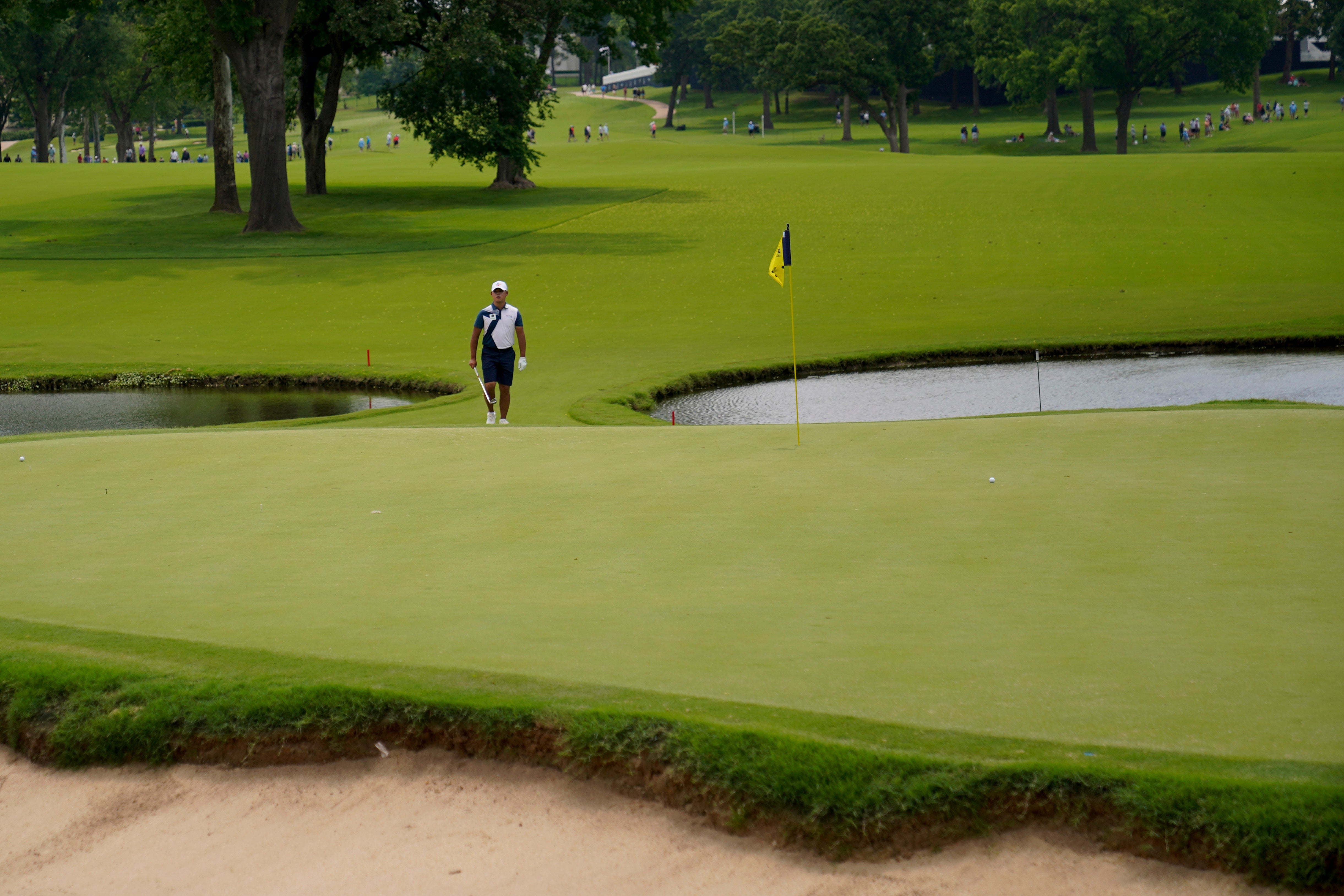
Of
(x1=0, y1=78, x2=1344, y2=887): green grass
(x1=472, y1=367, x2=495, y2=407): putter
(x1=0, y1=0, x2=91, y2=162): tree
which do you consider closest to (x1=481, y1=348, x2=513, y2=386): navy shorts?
(x1=472, y1=367, x2=495, y2=407): putter

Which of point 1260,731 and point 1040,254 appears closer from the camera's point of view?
point 1260,731

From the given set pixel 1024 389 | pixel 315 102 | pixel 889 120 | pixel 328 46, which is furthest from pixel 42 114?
pixel 1024 389

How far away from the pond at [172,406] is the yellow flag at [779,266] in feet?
33.6

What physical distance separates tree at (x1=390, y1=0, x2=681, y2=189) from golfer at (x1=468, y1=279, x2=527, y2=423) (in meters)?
26.5

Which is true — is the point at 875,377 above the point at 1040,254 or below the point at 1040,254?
below

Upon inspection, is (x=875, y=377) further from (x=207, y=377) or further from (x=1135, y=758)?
(x=1135, y=758)

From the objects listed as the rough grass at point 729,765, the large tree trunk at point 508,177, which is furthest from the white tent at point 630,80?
the rough grass at point 729,765

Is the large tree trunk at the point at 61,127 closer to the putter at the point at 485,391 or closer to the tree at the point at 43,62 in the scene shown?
the tree at the point at 43,62

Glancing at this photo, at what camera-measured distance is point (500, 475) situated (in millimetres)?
9328

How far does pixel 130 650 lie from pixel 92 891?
1.53 meters

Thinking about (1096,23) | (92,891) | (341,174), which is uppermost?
(1096,23)

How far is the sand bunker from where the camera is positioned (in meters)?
4.02

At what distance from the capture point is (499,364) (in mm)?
17328

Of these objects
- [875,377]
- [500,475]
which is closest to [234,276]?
[875,377]
